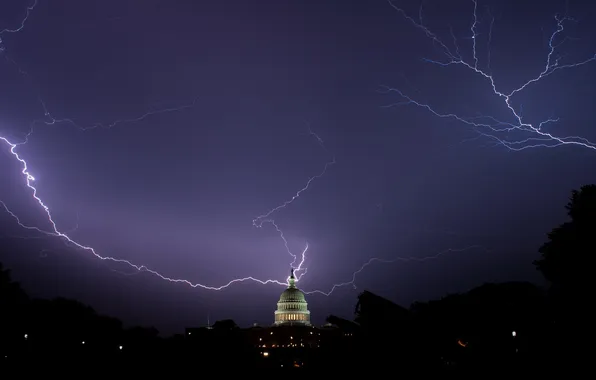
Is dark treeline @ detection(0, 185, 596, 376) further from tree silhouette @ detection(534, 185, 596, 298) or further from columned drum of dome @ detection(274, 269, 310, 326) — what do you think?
columned drum of dome @ detection(274, 269, 310, 326)

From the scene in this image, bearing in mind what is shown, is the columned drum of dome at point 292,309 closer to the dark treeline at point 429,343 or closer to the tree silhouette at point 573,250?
the tree silhouette at point 573,250

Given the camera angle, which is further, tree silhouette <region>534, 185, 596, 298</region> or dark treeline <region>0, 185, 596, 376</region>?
tree silhouette <region>534, 185, 596, 298</region>

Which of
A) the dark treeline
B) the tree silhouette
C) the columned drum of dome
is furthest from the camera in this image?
the columned drum of dome

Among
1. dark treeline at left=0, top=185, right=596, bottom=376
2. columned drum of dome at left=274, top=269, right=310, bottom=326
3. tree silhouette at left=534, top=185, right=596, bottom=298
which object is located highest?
columned drum of dome at left=274, top=269, right=310, bottom=326

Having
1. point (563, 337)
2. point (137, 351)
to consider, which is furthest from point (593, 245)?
point (137, 351)

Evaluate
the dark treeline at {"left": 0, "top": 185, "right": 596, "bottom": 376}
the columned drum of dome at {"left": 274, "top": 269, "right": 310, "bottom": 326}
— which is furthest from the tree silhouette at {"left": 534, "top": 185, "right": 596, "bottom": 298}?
the columned drum of dome at {"left": 274, "top": 269, "right": 310, "bottom": 326}
